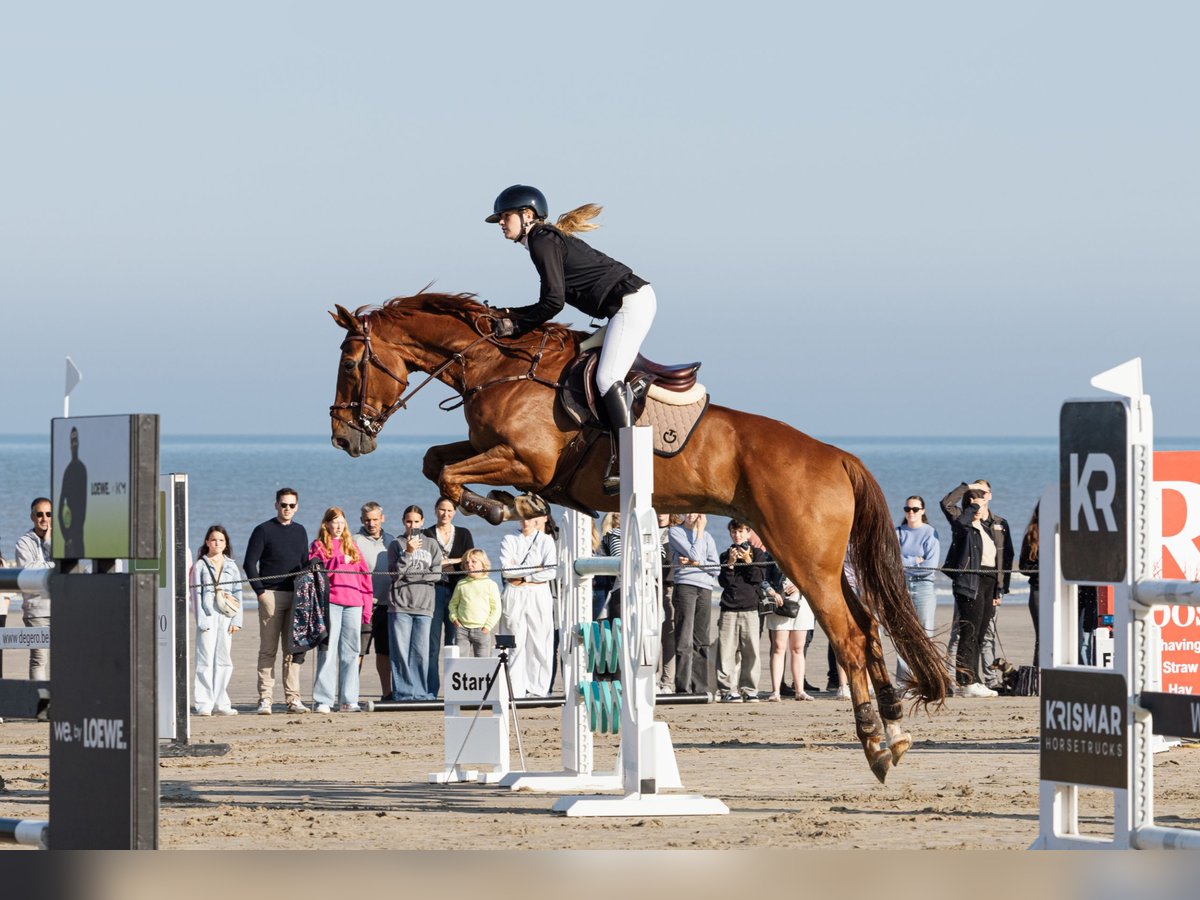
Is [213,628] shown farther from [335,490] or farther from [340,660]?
[335,490]

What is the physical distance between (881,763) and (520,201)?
3401 mm

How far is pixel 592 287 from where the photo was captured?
9.24m

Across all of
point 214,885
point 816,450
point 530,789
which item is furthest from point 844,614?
point 214,885

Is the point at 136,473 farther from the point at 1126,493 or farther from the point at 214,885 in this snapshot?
the point at 1126,493

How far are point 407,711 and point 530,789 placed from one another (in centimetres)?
495

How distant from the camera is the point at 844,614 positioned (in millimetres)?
9539

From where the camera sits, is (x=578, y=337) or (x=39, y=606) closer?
(x=578, y=337)

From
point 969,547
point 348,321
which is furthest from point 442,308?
point 969,547

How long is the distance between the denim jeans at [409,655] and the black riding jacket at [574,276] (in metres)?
5.82

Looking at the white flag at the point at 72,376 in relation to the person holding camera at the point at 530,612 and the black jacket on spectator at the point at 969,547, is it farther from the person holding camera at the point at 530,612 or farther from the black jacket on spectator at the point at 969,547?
the black jacket on spectator at the point at 969,547

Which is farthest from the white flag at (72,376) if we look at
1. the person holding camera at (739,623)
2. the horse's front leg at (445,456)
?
the person holding camera at (739,623)

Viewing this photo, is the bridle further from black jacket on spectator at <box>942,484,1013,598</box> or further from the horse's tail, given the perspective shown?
black jacket on spectator at <box>942,484,1013,598</box>

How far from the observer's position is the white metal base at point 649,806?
8508 mm

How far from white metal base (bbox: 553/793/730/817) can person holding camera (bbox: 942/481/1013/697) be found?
6.46 m
